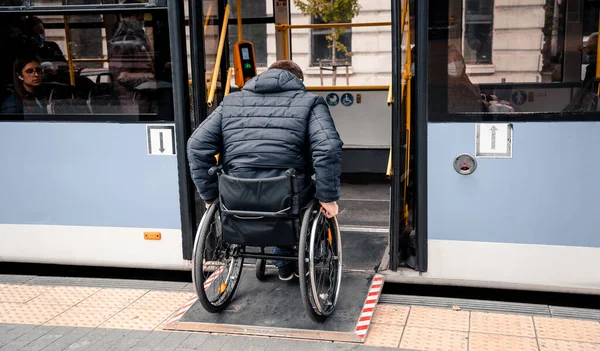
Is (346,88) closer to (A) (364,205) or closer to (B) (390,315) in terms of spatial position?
(A) (364,205)

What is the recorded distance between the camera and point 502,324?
4.32 m

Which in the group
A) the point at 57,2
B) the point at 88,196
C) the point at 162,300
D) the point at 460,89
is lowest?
the point at 162,300

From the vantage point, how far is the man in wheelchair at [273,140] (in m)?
4.07

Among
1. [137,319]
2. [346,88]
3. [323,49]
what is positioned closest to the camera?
[137,319]

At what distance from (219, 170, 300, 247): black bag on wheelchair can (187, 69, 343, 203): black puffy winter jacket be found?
5.1 inches

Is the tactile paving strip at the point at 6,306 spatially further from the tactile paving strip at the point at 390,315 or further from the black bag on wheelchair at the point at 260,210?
the tactile paving strip at the point at 390,315

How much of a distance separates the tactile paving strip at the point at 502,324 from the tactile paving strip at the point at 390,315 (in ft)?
1.40

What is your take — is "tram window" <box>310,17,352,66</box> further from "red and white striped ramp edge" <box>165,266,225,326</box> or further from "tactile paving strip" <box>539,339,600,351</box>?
"tactile paving strip" <box>539,339,600,351</box>

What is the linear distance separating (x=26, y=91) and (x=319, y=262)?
8.34ft

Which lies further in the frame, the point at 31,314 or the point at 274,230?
the point at 31,314

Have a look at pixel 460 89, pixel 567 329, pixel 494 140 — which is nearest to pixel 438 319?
pixel 567 329

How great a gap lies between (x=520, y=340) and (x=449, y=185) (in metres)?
1.06

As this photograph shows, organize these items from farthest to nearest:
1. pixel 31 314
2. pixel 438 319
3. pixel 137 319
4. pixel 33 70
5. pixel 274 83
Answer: pixel 33 70 < pixel 31 314 < pixel 137 319 < pixel 438 319 < pixel 274 83

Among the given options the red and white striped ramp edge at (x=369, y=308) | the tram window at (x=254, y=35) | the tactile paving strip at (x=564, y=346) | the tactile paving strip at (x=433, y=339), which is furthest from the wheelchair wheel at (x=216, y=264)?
the tram window at (x=254, y=35)
